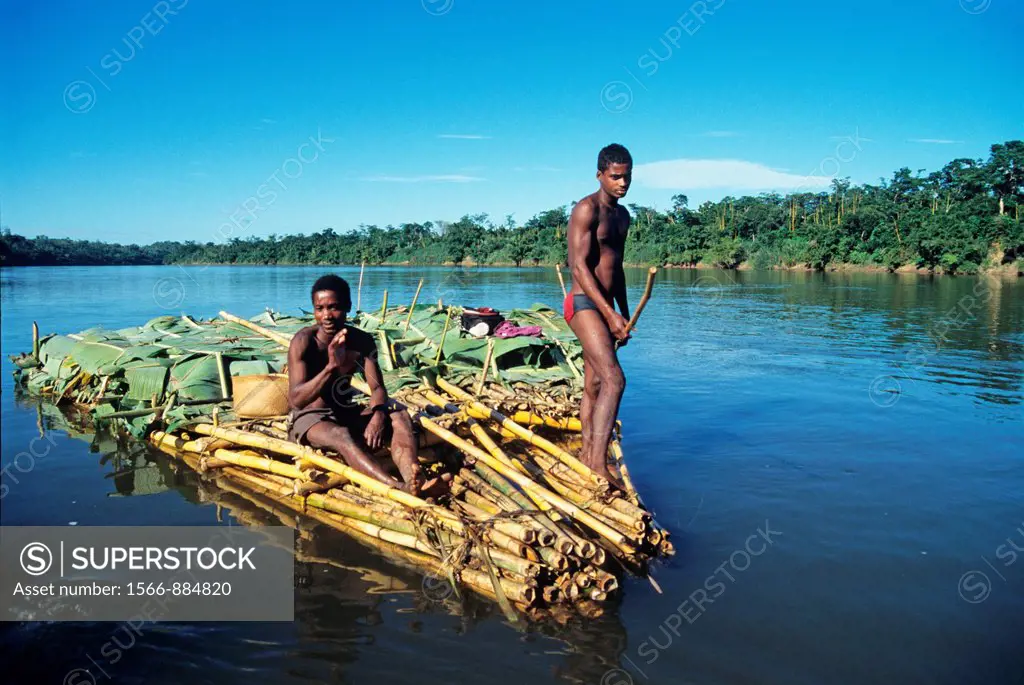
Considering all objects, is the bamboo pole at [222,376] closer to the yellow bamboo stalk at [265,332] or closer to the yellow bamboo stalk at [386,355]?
the yellow bamboo stalk at [265,332]

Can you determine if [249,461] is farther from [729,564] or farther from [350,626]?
[729,564]

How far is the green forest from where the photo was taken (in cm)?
3991

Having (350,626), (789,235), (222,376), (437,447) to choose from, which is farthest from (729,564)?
(789,235)

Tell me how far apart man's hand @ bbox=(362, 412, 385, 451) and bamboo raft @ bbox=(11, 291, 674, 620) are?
208mm

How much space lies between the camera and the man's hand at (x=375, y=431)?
443 centimetres

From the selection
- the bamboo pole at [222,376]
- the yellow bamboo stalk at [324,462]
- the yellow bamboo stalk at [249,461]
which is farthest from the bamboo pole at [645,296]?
the bamboo pole at [222,376]

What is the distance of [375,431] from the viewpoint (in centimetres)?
444

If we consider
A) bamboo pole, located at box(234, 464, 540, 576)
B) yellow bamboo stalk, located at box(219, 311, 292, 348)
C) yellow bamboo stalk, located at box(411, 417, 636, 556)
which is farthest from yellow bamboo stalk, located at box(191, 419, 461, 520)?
yellow bamboo stalk, located at box(219, 311, 292, 348)

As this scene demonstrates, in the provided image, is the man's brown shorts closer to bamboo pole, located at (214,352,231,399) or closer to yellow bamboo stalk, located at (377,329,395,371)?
bamboo pole, located at (214,352,231,399)

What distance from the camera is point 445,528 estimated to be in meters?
3.88

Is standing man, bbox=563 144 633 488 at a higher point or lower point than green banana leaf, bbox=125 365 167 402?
higher

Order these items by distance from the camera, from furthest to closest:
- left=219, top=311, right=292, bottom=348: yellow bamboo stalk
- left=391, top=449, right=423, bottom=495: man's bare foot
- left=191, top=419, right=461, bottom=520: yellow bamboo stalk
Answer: left=219, top=311, right=292, bottom=348: yellow bamboo stalk → left=391, top=449, right=423, bottom=495: man's bare foot → left=191, top=419, right=461, bottom=520: yellow bamboo stalk

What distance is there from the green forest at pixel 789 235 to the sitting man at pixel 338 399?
85.0ft

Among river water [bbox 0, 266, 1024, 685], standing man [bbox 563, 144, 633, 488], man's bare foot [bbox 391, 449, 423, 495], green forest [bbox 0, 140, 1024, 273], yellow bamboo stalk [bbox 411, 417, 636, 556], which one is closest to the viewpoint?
river water [bbox 0, 266, 1024, 685]
